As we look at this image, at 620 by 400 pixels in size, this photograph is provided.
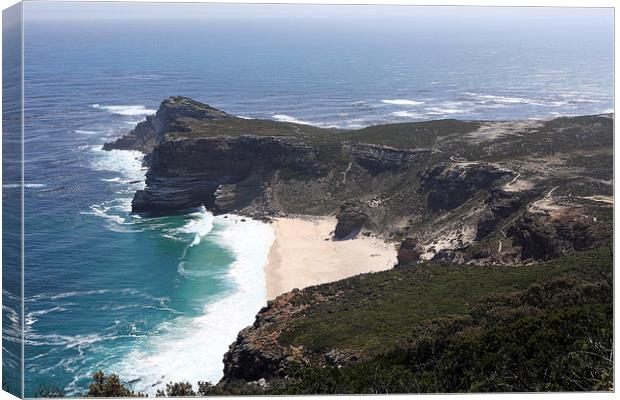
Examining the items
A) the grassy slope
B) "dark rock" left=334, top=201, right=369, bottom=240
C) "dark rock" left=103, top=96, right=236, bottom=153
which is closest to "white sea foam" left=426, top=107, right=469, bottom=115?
"dark rock" left=103, top=96, right=236, bottom=153

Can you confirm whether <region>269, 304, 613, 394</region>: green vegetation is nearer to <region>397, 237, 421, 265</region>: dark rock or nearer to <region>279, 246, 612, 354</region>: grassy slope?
<region>279, 246, 612, 354</region>: grassy slope

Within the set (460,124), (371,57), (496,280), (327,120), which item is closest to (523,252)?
(496,280)

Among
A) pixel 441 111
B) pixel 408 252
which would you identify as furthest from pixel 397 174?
pixel 441 111

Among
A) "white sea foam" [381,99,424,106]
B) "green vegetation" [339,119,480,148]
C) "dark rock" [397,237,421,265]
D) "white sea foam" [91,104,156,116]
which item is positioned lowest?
"dark rock" [397,237,421,265]

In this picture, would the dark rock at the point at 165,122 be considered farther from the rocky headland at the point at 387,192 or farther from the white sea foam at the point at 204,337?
the white sea foam at the point at 204,337

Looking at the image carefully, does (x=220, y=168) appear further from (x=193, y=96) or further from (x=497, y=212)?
(x=193, y=96)

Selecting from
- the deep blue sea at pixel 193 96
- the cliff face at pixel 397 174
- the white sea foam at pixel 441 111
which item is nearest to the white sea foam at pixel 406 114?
the deep blue sea at pixel 193 96
